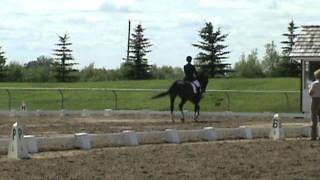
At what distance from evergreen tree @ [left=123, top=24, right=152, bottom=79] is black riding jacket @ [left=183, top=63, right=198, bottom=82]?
196ft

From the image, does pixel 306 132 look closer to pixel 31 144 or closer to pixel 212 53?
pixel 31 144

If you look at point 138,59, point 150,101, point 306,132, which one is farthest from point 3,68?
point 306,132

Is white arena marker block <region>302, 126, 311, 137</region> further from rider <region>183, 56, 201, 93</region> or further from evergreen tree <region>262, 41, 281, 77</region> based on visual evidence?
evergreen tree <region>262, 41, 281, 77</region>

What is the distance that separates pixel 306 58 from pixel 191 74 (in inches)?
319

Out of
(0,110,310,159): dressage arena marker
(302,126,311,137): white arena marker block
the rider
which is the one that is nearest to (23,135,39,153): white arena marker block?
(0,110,310,159): dressage arena marker

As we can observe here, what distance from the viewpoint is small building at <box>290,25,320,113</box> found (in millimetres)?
36938

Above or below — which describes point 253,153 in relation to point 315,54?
below

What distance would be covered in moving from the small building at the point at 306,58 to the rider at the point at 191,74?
23.1 feet

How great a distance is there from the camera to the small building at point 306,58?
36938 mm

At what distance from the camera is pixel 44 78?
315ft

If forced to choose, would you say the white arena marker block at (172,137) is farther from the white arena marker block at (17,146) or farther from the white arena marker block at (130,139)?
the white arena marker block at (17,146)

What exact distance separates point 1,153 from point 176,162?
4142 millimetres

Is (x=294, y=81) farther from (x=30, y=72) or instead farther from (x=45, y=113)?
(x=30, y=72)

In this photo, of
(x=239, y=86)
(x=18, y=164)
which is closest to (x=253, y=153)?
(x=18, y=164)
